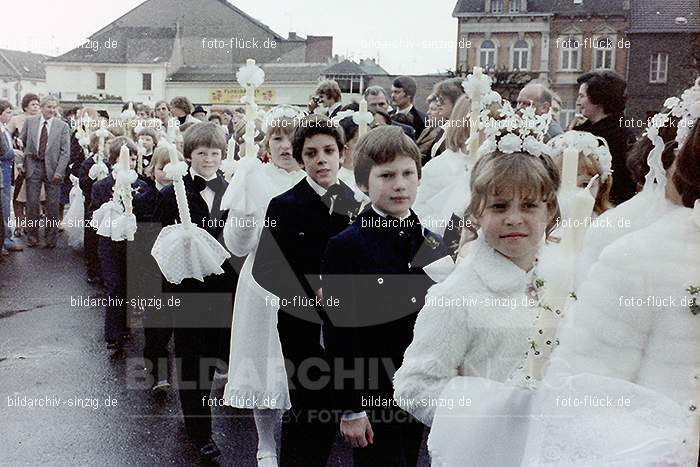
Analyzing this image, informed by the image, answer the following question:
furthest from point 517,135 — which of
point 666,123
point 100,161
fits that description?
point 100,161

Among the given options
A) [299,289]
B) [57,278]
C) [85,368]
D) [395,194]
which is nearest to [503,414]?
[395,194]

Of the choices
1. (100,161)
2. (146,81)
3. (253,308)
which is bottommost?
(253,308)

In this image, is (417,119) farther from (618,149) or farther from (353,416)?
(353,416)

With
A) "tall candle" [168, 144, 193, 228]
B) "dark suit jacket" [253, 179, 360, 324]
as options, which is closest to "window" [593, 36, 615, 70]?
"dark suit jacket" [253, 179, 360, 324]

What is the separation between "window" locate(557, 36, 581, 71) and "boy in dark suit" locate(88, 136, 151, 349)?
6.73 feet

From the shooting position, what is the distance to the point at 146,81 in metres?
3.15

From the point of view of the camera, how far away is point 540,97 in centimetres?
283

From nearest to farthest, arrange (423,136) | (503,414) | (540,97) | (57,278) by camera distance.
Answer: (503,414) → (540,97) → (423,136) → (57,278)

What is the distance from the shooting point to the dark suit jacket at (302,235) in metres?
3.01

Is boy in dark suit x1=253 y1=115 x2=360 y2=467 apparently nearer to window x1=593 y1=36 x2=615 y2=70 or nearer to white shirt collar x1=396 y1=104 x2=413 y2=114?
white shirt collar x1=396 y1=104 x2=413 y2=114

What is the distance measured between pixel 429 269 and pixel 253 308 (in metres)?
1.07

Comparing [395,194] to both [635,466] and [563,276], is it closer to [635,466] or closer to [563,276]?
[563,276]

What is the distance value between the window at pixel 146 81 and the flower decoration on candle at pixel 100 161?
1378 millimetres

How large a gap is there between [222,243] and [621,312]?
212 cm
